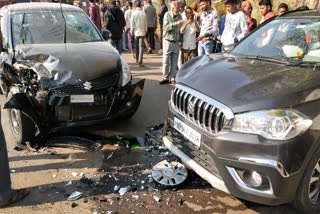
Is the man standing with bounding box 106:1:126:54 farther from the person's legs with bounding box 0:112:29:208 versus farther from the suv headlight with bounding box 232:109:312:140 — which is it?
the suv headlight with bounding box 232:109:312:140

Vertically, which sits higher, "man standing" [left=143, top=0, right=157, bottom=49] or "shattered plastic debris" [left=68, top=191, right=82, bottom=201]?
"man standing" [left=143, top=0, right=157, bottom=49]

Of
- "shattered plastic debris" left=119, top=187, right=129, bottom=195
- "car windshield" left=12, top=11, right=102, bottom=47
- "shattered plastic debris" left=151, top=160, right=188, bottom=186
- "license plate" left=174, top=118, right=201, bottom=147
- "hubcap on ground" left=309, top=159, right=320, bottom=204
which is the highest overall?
"car windshield" left=12, top=11, right=102, bottom=47

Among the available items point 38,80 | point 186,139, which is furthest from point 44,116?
point 186,139

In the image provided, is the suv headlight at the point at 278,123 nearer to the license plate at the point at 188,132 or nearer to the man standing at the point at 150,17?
the license plate at the point at 188,132

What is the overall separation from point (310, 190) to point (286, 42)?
163 cm

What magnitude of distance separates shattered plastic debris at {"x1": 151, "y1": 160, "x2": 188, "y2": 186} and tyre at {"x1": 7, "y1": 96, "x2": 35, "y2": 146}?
67.5 inches

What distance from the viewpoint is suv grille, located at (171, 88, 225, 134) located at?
9.32ft

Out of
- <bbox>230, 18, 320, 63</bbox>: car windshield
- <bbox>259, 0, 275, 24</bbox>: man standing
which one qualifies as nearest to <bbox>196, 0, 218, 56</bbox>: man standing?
<bbox>259, 0, 275, 24</bbox>: man standing

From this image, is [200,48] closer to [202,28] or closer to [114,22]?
[202,28]

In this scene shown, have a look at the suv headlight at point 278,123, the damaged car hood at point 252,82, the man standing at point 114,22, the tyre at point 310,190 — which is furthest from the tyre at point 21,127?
the man standing at point 114,22

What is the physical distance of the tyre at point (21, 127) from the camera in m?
4.23

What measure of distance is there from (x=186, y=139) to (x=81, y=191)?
127 centimetres

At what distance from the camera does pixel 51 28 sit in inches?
218

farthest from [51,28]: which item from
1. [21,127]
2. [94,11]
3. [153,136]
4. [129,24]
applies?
[129,24]
